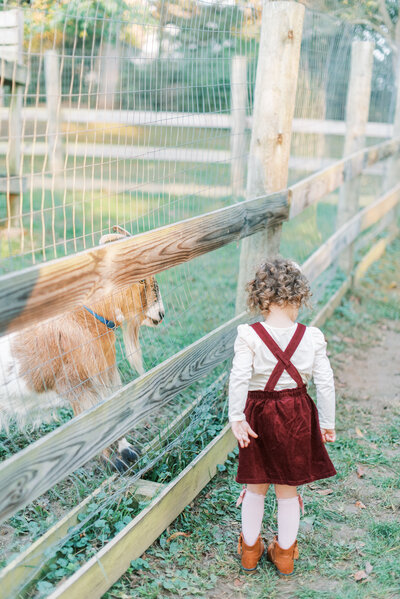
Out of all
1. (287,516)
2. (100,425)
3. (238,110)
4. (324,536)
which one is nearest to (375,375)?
(324,536)

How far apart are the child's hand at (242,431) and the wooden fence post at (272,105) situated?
1411 millimetres

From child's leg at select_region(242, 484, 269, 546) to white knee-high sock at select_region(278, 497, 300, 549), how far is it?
93mm

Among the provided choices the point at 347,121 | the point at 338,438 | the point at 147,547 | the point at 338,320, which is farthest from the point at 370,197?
the point at 147,547

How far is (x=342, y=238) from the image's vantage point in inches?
240

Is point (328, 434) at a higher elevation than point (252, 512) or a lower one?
higher

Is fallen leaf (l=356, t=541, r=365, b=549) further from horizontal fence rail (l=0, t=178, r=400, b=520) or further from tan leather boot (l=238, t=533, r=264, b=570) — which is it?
horizontal fence rail (l=0, t=178, r=400, b=520)

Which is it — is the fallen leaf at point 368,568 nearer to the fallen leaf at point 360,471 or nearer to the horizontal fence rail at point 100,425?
the fallen leaf at point 360,471

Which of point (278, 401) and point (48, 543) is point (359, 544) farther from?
point (48, 543)

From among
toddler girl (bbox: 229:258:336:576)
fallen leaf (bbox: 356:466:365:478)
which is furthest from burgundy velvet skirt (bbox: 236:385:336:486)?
fallen leaf (bbox: 356:466:365:478)

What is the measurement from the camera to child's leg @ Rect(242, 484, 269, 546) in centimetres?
272

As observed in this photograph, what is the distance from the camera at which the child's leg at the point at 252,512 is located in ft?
8.91

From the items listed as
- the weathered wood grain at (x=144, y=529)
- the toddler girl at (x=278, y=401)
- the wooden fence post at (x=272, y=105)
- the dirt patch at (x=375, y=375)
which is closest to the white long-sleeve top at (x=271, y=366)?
the toddler girl at (x=278, y=401)

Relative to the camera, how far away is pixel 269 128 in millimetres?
3584

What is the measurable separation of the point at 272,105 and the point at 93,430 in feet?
7.05
